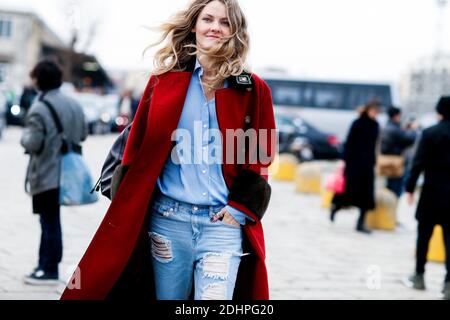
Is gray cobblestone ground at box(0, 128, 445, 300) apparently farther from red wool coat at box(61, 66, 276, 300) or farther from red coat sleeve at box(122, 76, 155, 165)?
red coat sleeve at box(122, 76, 155, 165)

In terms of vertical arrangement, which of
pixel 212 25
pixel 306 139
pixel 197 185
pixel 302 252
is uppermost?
pixel 212 25

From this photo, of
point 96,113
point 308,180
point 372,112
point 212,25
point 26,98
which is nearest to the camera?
point 212,25

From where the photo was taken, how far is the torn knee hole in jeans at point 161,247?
3.15m

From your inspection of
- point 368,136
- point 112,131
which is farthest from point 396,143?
point 112,131

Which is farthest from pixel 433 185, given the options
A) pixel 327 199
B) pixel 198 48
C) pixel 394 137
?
pixel 327 199

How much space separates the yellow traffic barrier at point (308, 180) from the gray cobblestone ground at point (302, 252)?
2677 millimetres

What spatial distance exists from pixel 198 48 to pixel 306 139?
2168cm

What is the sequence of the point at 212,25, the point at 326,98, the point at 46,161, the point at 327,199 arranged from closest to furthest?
the point at 212,25 < the point at 46,161 < the point at 327,199 < the point at 326,98

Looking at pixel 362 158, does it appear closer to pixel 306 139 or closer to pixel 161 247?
pixel 161 247

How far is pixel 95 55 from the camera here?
218ft

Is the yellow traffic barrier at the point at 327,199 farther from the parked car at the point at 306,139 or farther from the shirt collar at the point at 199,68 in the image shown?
the parked car at the point at 306,139

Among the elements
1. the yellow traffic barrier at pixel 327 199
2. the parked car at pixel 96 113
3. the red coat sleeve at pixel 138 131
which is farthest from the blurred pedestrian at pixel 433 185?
the parked car at pixel 96 113

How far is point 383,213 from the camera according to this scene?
11078mm
